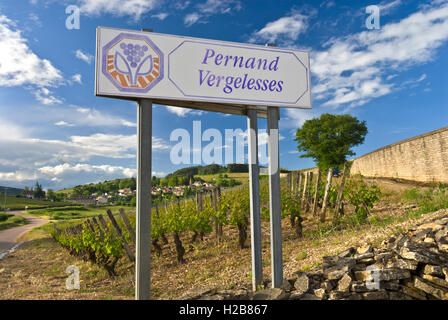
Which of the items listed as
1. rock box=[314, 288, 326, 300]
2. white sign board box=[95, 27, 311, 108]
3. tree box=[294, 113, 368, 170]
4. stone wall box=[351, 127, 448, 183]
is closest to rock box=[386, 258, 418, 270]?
rock box=[314, 288, 326, 300]

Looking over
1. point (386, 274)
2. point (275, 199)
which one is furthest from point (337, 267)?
point (275, 199)

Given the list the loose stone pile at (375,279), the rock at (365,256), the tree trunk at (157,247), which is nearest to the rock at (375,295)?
the loose stone pile at (375,279)

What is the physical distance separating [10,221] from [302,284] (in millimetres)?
33809

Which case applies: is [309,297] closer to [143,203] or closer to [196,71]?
[143,203]

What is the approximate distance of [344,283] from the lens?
3.56 metres

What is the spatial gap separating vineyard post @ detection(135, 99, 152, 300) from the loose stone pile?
0.71 metres

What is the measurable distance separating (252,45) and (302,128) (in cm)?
3849

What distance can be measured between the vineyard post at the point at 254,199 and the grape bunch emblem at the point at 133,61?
61.5 inches


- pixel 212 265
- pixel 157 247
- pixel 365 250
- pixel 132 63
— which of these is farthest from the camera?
pixel 157 247

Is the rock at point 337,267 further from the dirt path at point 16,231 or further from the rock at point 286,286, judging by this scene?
the dirt path at point 16,231

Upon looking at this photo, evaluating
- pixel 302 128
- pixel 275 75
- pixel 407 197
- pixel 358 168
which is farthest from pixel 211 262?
pixel 302 128

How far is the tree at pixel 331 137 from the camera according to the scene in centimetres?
3716

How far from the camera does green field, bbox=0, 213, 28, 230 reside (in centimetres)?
2631

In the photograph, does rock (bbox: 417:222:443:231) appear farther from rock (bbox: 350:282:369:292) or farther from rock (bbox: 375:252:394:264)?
rock (bbox: 350:282:369:292)
